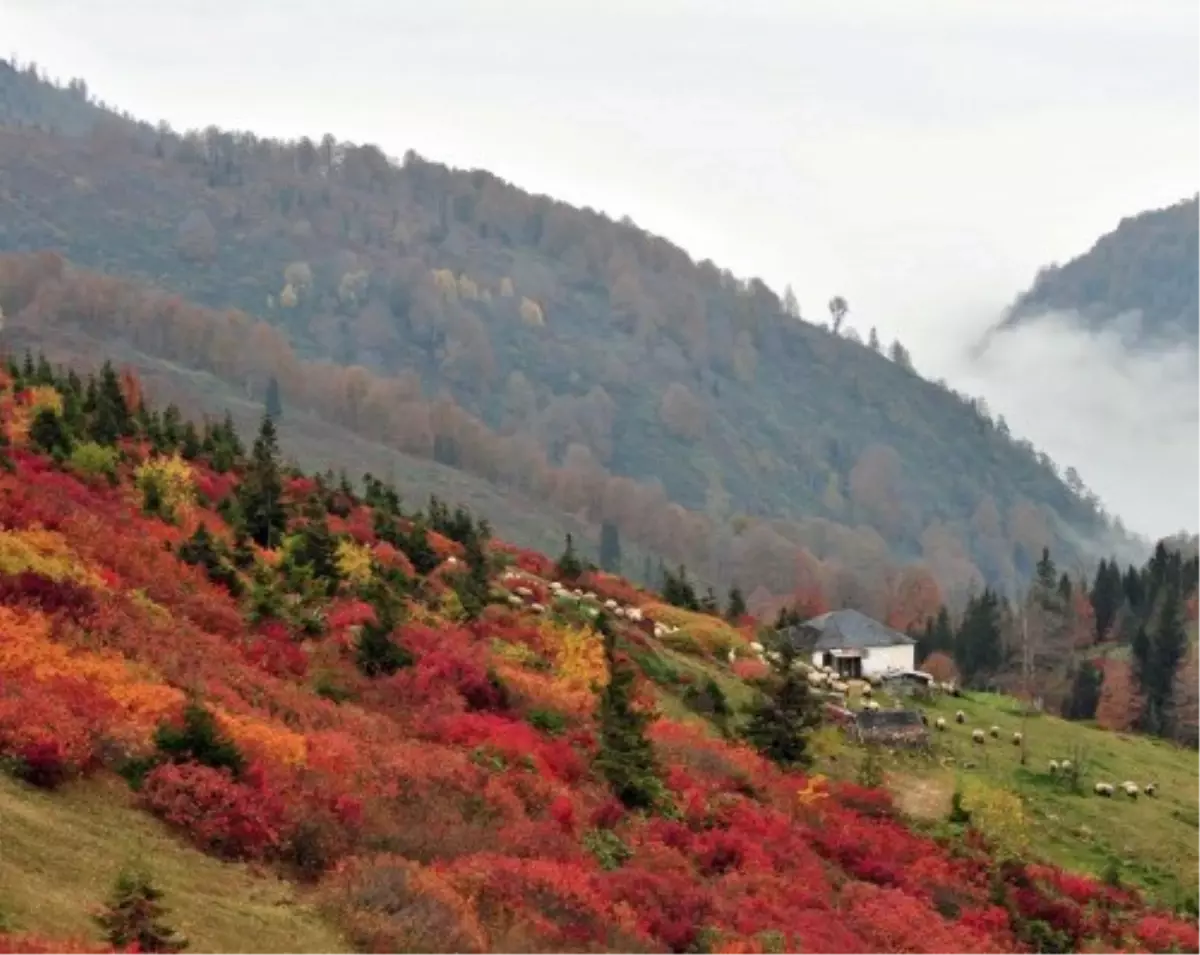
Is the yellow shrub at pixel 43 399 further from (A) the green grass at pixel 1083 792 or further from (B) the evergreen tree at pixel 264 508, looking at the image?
(A) the green grass at pixel 1083 792

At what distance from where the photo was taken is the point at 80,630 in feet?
92.9

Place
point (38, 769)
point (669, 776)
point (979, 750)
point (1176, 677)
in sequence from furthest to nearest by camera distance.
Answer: point (1176, 677) → point (979, 750) → point (669, 776) → point (38, 769)

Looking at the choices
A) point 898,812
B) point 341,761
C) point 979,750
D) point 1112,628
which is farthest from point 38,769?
point 1112,628

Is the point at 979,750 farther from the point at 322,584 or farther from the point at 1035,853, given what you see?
the point at 322,584

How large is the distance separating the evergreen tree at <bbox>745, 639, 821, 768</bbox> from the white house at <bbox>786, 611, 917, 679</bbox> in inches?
1290

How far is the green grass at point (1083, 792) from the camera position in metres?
47.3

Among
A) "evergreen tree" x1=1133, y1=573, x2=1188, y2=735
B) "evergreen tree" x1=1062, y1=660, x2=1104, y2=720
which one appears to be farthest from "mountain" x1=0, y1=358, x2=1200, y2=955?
"evergreen tree" x1=1062, y1=660, x2=1104, y2=720

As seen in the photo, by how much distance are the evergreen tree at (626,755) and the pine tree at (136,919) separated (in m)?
18.6

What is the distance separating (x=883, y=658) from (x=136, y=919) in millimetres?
72403

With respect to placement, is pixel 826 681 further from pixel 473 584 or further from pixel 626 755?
pixel 626 755

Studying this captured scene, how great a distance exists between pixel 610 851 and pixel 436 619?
21.0 m

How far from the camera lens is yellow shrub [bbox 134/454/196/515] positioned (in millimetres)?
48250

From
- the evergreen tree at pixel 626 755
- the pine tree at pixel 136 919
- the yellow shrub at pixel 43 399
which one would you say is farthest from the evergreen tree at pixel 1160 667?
the pine tree at pixel 136 919

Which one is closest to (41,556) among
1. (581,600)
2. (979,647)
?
(581,600)
